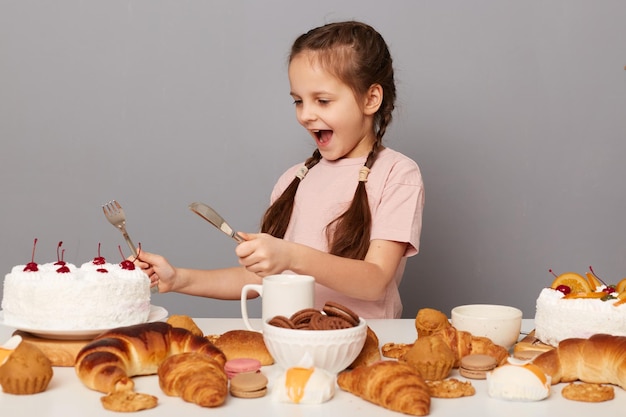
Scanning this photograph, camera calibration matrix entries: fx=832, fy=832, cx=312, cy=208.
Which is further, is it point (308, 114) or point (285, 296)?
point (308, 114)

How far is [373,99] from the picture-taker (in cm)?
193

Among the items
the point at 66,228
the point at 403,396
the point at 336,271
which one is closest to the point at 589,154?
the point at 336,271

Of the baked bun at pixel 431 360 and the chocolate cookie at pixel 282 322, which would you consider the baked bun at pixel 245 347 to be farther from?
the baked bun at pixel 431 360

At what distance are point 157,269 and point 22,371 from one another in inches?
23.1

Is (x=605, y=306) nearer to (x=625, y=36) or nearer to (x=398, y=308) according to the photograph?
(x=398, y=308)

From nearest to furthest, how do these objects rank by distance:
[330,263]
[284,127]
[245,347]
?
[245,347] < [330,263] < [284,127]

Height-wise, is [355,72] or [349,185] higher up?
[355,72]

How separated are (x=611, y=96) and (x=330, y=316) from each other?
174 cm

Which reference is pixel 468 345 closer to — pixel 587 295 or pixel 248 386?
pixel 587 295

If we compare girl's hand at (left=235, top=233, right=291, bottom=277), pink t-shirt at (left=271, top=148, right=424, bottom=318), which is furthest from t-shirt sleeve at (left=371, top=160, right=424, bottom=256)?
girl's hand at (left=235, top=233, right=291, bottom=277)

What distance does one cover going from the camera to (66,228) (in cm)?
260

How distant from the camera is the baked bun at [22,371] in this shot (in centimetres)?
102

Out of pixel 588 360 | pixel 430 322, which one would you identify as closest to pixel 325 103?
pixel 430 322

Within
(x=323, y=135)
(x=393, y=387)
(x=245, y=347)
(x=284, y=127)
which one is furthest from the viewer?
(x=284, y=127)
